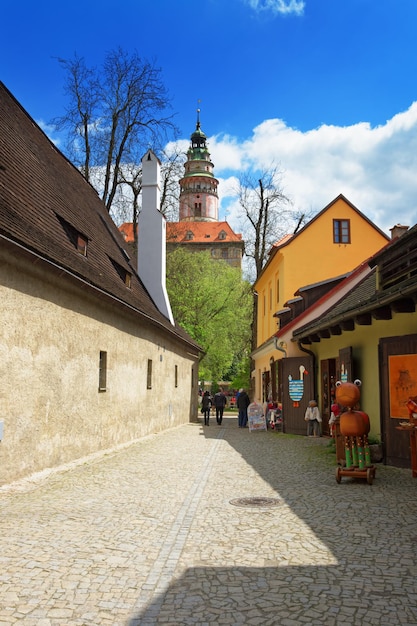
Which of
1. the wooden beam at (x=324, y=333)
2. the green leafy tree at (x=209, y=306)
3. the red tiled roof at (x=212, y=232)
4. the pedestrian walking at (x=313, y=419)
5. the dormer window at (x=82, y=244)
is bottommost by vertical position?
the pedestrian walking at (x=313, y=419)

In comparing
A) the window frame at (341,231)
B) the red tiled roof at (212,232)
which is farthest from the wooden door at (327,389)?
the red tiled roof at (212,232)

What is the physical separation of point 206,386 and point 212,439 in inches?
1641

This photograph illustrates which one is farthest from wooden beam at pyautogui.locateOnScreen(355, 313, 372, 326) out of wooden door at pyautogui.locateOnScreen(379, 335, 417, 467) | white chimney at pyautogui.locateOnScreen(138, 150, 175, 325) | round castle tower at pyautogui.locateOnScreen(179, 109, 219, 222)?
round castle tower at pyautogui.locateOnScreen(179, 109, 219, 222)

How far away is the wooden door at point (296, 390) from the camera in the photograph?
17.4 meters

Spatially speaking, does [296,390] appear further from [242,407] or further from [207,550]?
[207,550]

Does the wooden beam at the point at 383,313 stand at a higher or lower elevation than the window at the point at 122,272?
lower

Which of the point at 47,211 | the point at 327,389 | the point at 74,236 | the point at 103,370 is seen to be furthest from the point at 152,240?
the point at 47,211

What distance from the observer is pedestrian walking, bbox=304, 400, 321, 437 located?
1658 cm

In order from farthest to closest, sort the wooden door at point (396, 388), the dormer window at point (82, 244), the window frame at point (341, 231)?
the window frame at point (341, 231) < the dormer window at point (82, 244) < the wooden door at point (396, 388)

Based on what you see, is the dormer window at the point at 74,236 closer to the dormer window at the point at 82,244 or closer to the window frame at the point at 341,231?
the dormer window at the point at 82,244

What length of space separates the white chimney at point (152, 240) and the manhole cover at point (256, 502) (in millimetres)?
15025

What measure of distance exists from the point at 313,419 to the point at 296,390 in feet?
4.47

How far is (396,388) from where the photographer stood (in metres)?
10.4

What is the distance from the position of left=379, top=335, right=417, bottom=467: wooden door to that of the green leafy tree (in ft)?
84.3
